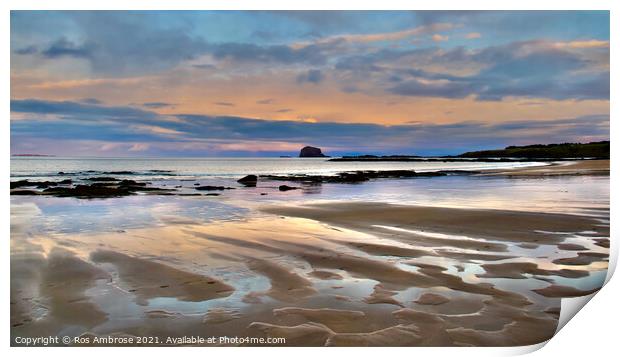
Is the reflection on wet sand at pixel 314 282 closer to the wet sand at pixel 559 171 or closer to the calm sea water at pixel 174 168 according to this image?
the wet sand at pixel 559 171

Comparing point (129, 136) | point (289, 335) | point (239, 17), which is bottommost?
point (289, 335)

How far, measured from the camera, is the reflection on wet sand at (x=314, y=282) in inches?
155

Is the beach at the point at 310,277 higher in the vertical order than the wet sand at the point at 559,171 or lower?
lower

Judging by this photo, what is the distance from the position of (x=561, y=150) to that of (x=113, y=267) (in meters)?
75.4

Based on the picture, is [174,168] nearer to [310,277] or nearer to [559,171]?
[559,171]

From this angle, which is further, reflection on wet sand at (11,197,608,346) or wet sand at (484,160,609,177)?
wet sand at (484,160,609,177)

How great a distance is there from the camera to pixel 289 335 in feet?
12.5

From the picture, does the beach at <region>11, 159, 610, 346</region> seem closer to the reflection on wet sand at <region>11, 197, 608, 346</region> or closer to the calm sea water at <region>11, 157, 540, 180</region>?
the reflection on wet sand at <region>11, 197, 608, 346</region>

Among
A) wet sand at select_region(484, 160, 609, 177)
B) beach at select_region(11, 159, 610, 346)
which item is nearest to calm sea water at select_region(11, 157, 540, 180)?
wet sand at select_region(484, 160, 609, 177)

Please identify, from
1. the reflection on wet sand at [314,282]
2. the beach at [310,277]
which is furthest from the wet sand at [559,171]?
the reflection on wet sand at [314,282]

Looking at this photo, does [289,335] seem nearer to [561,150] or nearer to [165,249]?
[165,249]

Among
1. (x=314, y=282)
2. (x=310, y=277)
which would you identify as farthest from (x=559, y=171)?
(x=314, y=282)

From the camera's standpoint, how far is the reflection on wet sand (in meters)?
3.95
